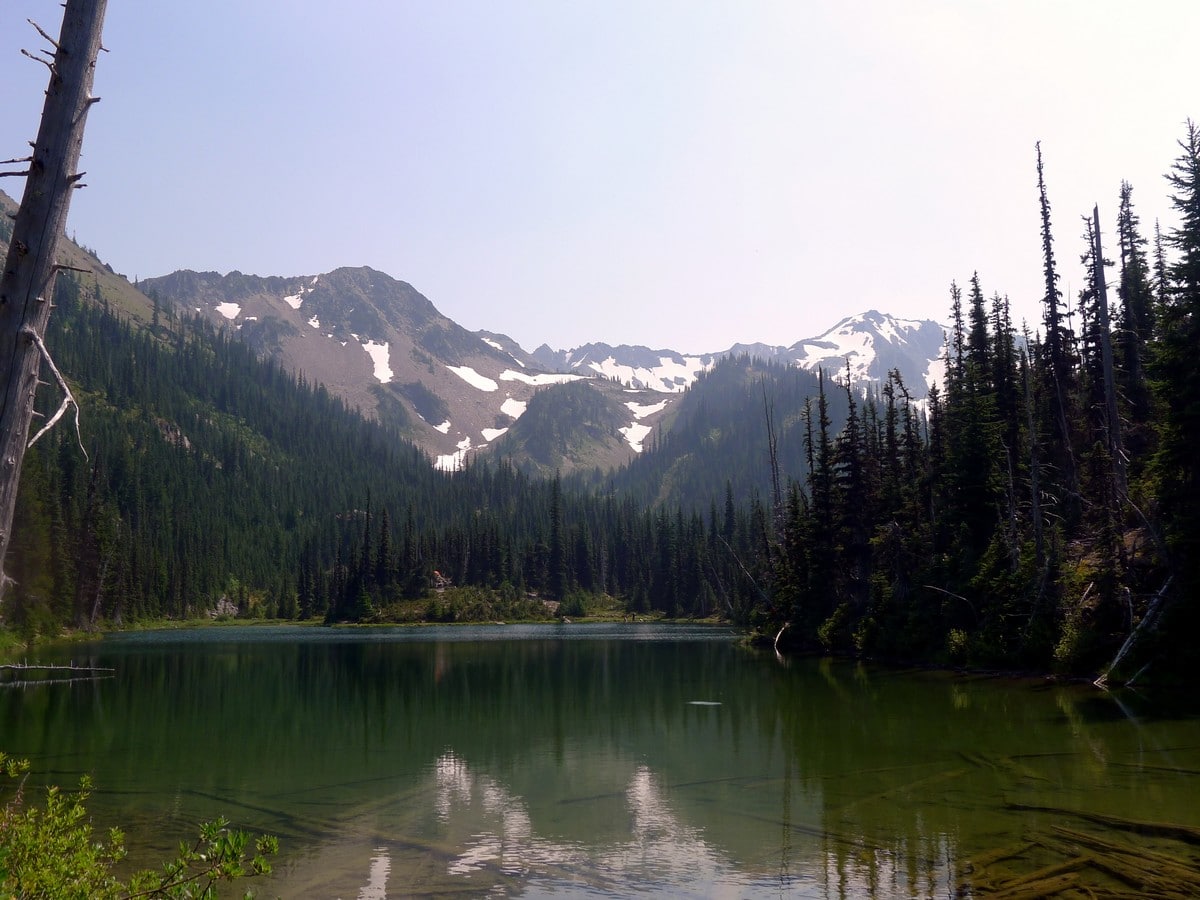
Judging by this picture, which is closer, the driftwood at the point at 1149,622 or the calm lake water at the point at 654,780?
the calm lake water at the point at 654,780

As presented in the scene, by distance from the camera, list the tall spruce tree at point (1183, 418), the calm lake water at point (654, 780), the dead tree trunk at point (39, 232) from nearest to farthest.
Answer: the dead tree trunk at point (39, 232), the calm lake water at point (654, 780), the tall spruce tree at point (1183, 418)

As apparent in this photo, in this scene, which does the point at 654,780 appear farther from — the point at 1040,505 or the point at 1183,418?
the point at 1040,505

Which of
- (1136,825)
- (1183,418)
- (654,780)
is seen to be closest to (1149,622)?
(1183,418)

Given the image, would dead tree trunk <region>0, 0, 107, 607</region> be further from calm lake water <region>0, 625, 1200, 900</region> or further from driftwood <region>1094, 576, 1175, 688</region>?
driftwood <region>1094, 576, 1175, 688</region>

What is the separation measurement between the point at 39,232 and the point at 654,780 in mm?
21449

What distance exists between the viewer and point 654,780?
25.3 m

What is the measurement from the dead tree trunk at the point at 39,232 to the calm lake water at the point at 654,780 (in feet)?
36.3

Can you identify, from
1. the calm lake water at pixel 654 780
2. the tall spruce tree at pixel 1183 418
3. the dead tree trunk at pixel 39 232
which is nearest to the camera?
the dead tree trunk at pixel 39 232

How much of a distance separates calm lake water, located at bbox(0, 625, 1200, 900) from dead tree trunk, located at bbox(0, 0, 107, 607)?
36.3 feet

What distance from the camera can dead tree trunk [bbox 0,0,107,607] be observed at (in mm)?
7570

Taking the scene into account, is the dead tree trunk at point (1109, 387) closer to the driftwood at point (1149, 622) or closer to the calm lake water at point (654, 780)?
the driftwood at point (1149, 622)

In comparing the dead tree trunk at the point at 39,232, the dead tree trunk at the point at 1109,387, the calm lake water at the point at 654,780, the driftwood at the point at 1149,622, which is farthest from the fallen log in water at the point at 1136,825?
the dead tree trunk at the point at 1109,387

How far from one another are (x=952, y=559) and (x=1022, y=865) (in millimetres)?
42638

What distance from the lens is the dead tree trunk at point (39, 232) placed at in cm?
757
